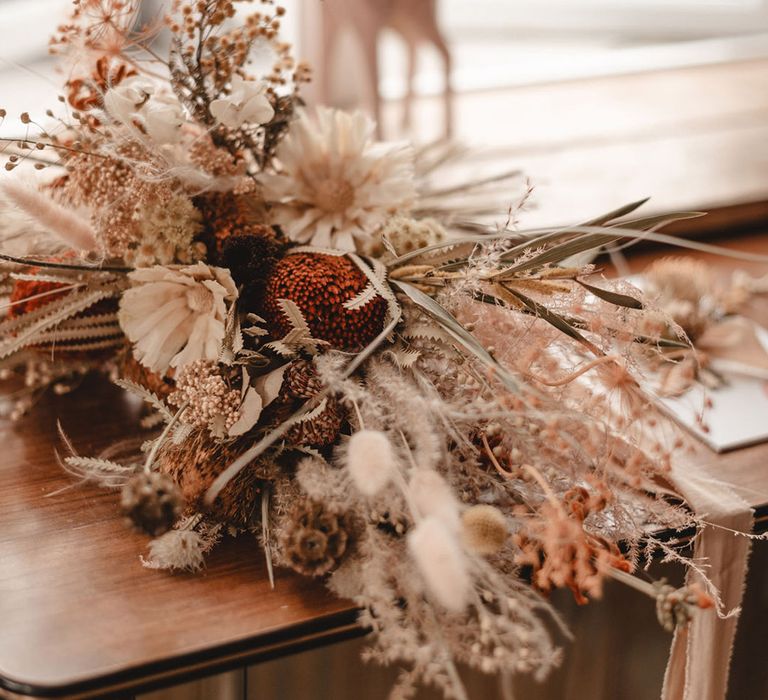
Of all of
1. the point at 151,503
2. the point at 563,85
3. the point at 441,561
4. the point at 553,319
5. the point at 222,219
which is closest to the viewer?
the point at 441,561

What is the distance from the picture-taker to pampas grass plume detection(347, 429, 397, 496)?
603mm

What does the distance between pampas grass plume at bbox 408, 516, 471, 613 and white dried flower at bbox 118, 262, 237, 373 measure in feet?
0.99

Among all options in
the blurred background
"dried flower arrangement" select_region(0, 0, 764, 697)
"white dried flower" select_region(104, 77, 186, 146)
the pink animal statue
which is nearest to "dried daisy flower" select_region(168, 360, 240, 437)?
"dried flower arrangement" select_region(0, 0, 764, 697)

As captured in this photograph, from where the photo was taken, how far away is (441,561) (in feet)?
1.73

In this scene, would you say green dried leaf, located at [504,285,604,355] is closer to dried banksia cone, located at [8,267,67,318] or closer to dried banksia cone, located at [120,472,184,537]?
dried banksia cone, located at [120,472,184,537]

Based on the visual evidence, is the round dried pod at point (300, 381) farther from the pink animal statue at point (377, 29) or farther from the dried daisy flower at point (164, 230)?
the pink animal statue at point (377, 29)

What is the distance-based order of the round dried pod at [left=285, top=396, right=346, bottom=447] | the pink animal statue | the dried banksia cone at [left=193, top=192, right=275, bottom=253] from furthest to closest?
the pink animal statue → the dried banksia cone at [left=193, top=192, right=275, bottom=253] → the round dried pod at [left=285, top=396, right=346, bottom=447]

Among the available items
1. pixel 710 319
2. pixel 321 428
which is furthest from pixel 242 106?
pixel 710 319

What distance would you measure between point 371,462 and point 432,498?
0.05 metres

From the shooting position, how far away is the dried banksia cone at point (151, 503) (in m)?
0.64

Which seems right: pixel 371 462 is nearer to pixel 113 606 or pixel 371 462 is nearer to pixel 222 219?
pixel 113 606

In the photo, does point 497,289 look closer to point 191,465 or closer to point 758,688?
point 191,465

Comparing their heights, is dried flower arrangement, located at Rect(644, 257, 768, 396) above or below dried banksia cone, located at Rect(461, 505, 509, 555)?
above

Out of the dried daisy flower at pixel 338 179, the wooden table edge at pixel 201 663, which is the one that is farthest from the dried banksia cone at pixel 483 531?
the dried daisy flower at pixel 338 179
